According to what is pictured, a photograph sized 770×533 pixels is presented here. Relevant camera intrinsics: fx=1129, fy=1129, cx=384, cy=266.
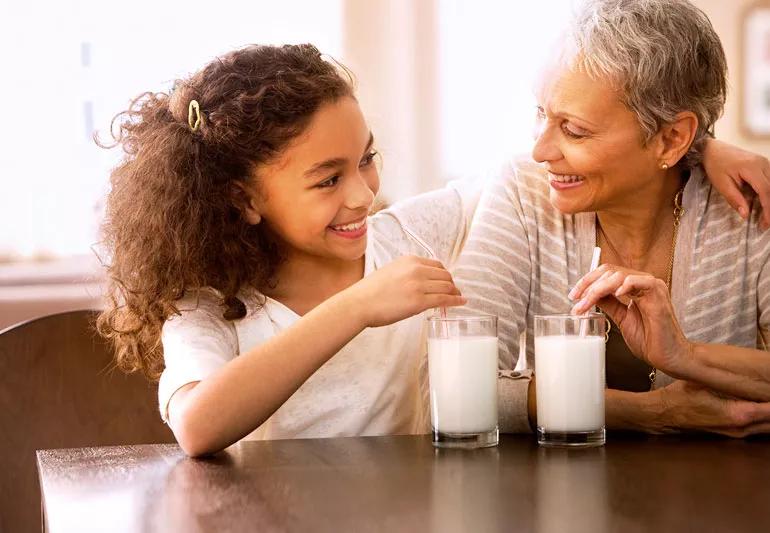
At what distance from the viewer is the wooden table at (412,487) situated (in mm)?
1029

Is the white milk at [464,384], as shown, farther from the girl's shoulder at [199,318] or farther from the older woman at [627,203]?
the girl's shoulder at [199,318]

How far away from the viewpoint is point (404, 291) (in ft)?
4.61

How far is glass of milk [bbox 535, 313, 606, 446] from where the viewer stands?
1.35 meters

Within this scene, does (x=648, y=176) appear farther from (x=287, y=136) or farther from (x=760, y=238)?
(x=287, y=136)

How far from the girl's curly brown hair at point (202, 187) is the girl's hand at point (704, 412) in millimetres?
642

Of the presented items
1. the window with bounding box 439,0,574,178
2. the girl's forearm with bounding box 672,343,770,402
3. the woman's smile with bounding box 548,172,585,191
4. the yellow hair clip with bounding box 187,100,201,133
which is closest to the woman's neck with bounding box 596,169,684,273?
the woman's smile with bounding box 548,172,585,191

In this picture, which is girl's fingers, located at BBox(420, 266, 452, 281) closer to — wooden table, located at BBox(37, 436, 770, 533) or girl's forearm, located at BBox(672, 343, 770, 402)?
wooden table, located at BBox(37, 436, 770, 533)

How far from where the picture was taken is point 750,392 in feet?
4.95

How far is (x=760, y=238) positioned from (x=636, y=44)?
38 centimetres

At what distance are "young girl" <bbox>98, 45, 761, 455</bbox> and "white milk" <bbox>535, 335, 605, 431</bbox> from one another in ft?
1.24

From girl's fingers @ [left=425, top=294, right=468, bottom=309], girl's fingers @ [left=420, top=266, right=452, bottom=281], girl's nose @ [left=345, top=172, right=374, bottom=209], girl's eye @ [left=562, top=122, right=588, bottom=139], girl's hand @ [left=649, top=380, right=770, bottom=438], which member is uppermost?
girl's eye @ [left=562, top=122, right=588, bottom=139]

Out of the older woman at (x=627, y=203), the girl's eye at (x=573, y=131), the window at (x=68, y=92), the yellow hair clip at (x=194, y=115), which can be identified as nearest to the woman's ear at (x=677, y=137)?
the older woman at (x=627, y=203)

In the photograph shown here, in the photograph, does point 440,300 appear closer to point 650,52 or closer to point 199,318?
point 199,318

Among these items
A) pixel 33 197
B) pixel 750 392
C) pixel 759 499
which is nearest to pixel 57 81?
pixel 33 197
